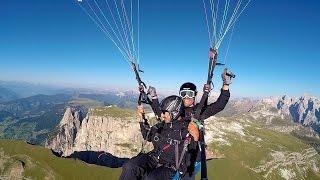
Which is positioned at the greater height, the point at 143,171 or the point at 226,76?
the point at 226,76

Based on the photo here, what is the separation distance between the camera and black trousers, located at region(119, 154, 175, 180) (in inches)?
495

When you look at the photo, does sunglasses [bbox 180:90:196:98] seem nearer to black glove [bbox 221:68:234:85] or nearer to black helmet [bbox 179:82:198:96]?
black helmet [bbox 179:82:198:96]

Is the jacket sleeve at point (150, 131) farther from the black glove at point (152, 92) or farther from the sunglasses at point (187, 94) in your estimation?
the black glove at point (152, 92)

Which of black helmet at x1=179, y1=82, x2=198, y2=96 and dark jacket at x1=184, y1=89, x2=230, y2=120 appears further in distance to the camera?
dark jacket at x1=184, y1=89, x2=230, y2=120

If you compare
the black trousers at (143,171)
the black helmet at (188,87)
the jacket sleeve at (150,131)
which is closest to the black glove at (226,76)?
the black helmet at (188,87)

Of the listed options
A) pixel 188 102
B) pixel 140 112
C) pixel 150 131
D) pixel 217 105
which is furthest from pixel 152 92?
pixel 217 105

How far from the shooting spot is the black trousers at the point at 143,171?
12570 mm

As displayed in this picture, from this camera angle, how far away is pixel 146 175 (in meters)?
13.0

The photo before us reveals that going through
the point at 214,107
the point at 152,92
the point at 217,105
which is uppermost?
the point at 152,92

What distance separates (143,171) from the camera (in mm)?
13070

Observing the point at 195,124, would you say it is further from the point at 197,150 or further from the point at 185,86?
the point at 185,86

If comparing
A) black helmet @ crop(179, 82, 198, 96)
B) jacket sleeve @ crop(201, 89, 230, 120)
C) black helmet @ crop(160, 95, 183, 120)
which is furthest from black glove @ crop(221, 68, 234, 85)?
black helmet @ crop(160, 95, 183, 120)

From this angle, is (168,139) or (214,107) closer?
(168,139)

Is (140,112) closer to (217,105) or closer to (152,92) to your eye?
(152,92)
